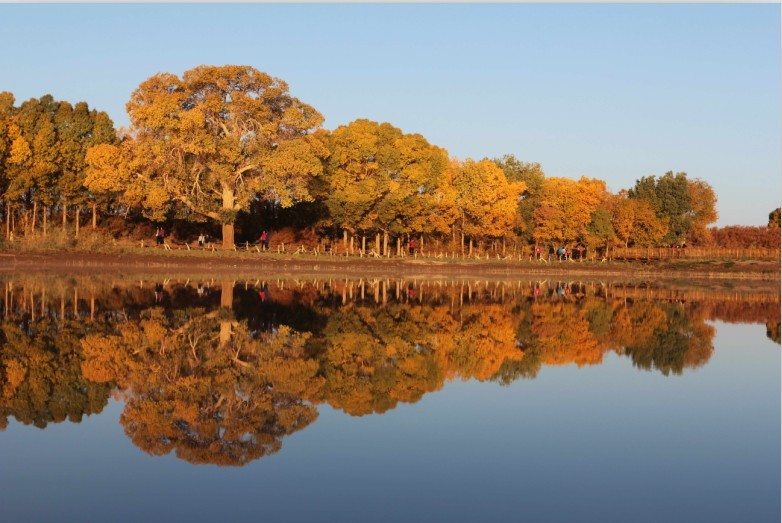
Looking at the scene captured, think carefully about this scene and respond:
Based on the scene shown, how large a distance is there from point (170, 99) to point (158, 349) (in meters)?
44.3

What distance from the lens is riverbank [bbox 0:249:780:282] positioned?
2061 inches

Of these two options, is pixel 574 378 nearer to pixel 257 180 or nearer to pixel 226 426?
pixel 226 426

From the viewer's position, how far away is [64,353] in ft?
57.4

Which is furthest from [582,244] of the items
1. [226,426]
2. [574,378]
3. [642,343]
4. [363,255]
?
[226,426]

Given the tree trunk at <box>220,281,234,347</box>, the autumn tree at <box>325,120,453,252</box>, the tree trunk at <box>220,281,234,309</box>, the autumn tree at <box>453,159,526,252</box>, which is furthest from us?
the autumn tree at <box>453,159,526,252</box>

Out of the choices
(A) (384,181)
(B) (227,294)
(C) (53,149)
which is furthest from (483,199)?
(B) (227,294)

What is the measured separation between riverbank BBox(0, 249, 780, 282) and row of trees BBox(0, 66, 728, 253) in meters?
4.65

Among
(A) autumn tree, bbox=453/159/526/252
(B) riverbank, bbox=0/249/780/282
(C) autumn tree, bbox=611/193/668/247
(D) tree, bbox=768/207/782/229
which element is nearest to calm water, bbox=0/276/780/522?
(B) riverbank, bbox=0/249/780/282

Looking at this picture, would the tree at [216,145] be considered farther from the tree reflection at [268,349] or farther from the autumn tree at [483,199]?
the tree reflection at [268,349]

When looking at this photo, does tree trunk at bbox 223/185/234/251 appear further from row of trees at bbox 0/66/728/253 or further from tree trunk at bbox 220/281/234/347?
tree trunk at bbox 220/281/234/347

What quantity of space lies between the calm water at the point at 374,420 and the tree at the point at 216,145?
3429cm

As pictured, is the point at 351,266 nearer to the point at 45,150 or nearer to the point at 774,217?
the point at 45,150

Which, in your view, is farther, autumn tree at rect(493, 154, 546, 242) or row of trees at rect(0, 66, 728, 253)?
autumn tree at rect(493, 154, 546, 242)

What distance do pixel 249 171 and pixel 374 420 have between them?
5198cm
